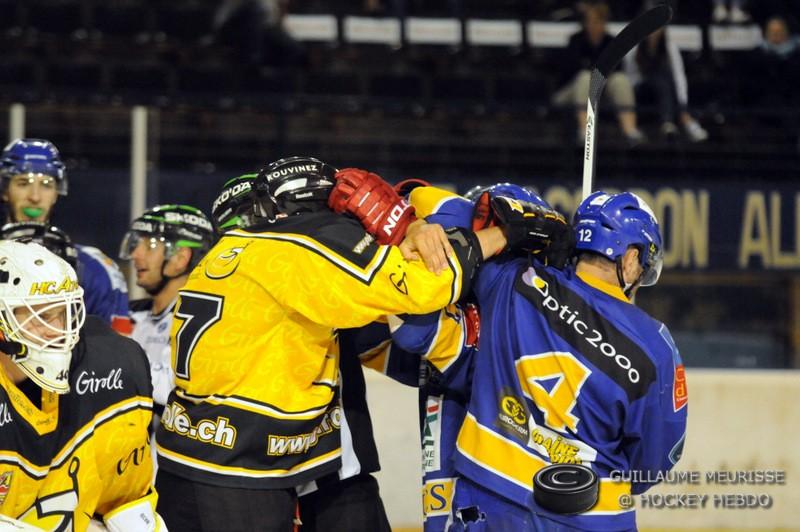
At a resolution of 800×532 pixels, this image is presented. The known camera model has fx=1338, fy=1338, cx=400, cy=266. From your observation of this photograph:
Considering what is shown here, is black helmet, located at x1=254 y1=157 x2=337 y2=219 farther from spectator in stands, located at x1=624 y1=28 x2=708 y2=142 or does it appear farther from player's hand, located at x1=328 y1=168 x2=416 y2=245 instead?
spectator in stands, located at x1=624 y1=28 x2=708 y2=142

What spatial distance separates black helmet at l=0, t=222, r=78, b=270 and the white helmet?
6.22ft

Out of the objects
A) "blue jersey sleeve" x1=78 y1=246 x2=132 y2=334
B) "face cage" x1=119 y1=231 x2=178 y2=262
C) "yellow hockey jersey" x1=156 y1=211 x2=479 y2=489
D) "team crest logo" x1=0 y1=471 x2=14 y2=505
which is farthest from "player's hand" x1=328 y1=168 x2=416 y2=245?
"blue jersey sleeve" x1=78 y1=246 x2=132 y2=334

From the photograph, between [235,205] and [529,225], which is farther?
[235,205]

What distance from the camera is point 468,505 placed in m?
3.92

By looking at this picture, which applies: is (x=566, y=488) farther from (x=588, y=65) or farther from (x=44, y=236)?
(x=588, y=65)

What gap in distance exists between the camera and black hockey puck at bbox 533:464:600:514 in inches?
144

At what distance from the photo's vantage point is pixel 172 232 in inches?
212

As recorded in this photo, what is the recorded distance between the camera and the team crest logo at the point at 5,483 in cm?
310

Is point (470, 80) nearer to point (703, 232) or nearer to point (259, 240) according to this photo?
point (703, 232)

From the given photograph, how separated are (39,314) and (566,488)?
1469mm

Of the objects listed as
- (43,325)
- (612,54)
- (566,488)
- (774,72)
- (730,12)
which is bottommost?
(566,488)

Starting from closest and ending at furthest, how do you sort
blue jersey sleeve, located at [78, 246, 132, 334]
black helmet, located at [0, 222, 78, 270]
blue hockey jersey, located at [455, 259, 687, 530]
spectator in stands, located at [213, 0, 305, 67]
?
1. blue hockey jersey, located at [455, 259, 687, 530]
2. black helmet, located at [0, 222, 78, 270]
3. blue jersey sleeve, located at [78, 246, 132, 334]
4. spectator in stands, located at [213, 0, 305, 67]

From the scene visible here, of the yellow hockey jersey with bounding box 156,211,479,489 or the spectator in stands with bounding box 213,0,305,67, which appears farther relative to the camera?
the spectator in stands with bounding box 213,0,305,67

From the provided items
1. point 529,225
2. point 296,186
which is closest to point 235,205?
point 296,186
